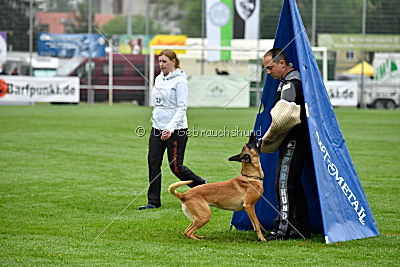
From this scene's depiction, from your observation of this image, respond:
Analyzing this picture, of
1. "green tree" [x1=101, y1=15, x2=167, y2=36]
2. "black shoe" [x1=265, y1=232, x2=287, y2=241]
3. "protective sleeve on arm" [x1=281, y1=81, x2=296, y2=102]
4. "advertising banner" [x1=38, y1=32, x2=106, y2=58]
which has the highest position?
"green tree" [x1=101, y1=15, x2=167, y2=36]

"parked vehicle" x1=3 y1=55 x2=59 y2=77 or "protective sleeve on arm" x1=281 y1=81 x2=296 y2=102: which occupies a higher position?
"parked vehicle" x1=3 y1=55 x2=59 y2=77

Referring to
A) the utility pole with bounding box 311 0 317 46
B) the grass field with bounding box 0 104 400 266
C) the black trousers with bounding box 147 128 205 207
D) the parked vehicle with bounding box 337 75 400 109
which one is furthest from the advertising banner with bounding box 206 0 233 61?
the black trousers with bounding box 147 128 205 207

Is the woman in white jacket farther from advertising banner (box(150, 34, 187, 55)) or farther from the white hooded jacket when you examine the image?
advertising banner (box(150, 34, 187, 55))

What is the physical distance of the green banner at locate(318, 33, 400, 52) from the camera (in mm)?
33750

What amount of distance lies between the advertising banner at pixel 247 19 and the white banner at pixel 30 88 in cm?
869

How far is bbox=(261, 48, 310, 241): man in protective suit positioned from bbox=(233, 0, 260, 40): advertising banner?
86.6 ft

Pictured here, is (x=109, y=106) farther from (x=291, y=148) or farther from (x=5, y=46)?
(x=291, y=148)

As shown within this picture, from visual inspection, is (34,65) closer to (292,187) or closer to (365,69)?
(365,69)

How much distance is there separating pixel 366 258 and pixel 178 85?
341 centimetres

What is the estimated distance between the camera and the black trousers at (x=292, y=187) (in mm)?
6727

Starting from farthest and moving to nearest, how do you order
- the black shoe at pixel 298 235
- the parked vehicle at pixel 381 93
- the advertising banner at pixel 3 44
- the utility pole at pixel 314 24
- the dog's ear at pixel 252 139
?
the utility pole at pixel 314 24
the parked vehicle at pixel 381 93
the advertising banner at pixel 3 44
the black shoe at pixel 298 235
the dog's ear at pixel 252 139

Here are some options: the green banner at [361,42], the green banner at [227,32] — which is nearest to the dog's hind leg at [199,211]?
the green banner at [227,32]

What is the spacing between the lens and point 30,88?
94.1 feet
